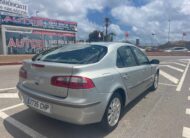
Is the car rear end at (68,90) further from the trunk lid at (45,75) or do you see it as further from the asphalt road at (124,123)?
the asphalt road at (124,123)

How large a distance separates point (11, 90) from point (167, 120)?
15.8ft

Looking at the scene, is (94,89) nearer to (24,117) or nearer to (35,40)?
(24,117)

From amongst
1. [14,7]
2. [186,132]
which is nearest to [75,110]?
[186,132]

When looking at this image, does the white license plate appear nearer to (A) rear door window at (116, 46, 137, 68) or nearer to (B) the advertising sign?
(A) rear door window at (116, 46, 137, 68)

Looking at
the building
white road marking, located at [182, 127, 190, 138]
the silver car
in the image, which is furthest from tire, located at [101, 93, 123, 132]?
the building

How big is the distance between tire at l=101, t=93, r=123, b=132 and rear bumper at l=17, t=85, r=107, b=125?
215 millimetres

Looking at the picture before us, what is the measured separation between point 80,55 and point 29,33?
2575 cm

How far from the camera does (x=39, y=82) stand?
127 inches

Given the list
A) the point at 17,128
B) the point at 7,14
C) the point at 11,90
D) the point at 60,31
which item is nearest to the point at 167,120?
the point at 17,128

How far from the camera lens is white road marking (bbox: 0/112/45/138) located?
3253 millimetres

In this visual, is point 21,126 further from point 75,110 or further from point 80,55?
point 80,55

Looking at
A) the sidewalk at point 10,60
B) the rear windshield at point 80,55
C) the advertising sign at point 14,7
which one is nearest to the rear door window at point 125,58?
the rear windshield at point 80,55

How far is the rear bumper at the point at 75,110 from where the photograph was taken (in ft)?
9.29

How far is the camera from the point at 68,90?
2871 mm
